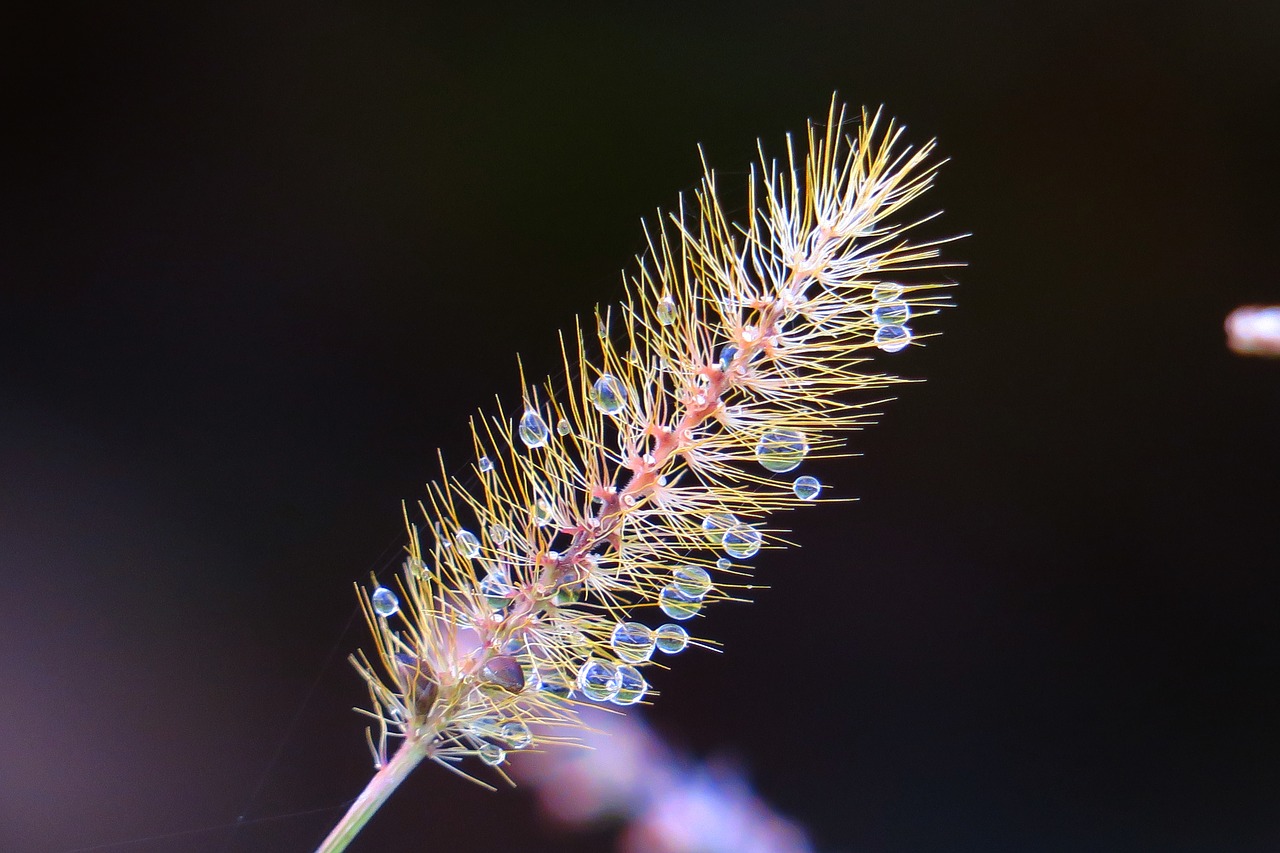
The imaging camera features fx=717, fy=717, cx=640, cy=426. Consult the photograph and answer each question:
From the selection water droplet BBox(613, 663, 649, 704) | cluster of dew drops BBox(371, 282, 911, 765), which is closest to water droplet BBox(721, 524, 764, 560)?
cluster of dew drops BBox(371, 282, 911, 765)

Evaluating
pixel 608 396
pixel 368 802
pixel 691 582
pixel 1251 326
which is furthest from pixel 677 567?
pixel 1251 326

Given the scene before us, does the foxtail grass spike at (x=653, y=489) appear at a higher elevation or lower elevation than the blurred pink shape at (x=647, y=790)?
higher

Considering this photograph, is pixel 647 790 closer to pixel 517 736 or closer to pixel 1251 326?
pixel 517 736

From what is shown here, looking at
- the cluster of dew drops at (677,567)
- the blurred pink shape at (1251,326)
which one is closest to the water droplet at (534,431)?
the cluster of dew drops at (677,567)

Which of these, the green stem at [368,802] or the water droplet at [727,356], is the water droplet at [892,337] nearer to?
the water droplet at [727,356]

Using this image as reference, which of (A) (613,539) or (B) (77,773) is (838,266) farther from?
(B) (77,773)
